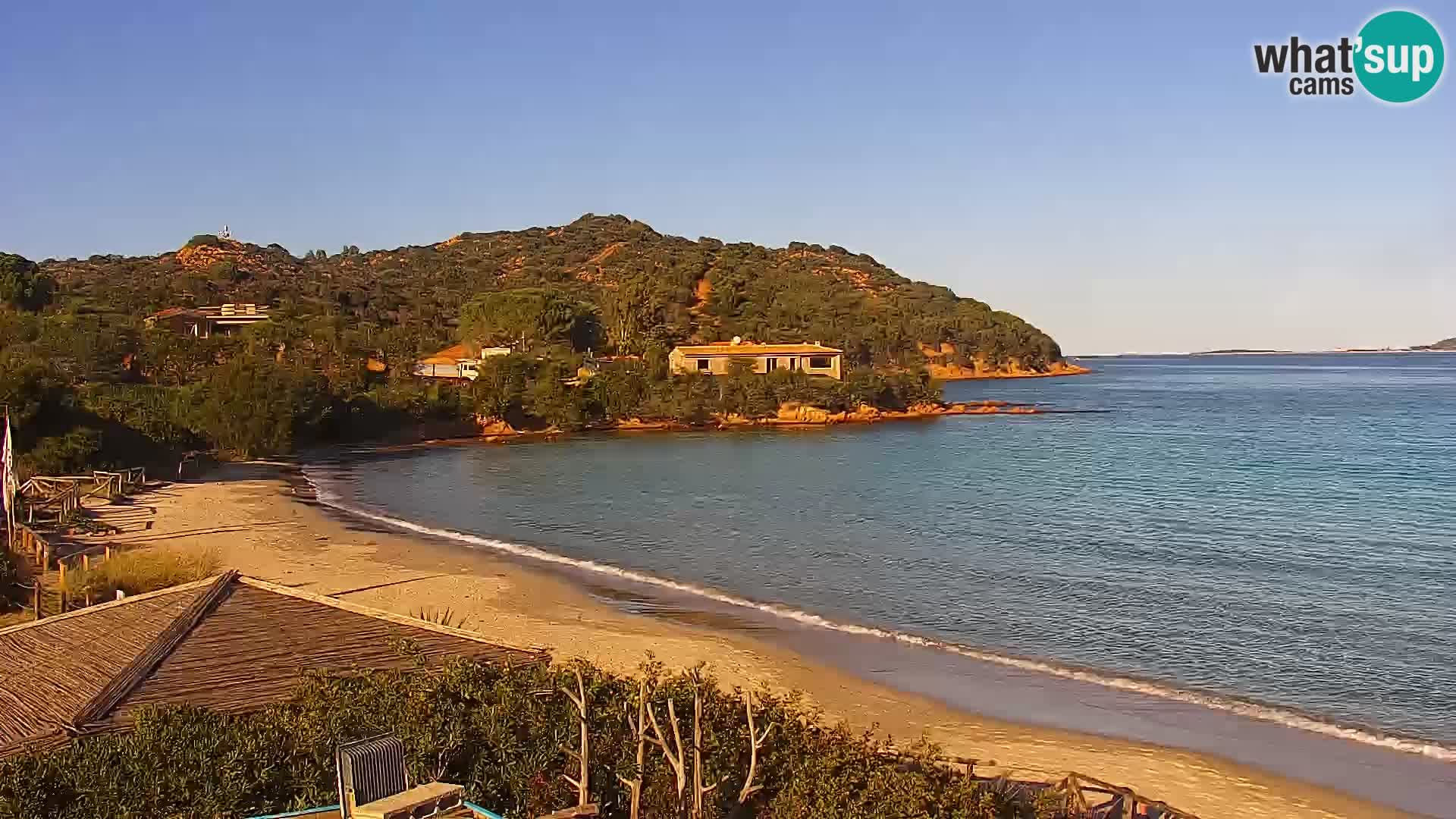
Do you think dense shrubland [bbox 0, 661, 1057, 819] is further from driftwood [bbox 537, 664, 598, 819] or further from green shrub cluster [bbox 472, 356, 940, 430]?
green shrub cluster [bbox 472, 356, 940, 430]

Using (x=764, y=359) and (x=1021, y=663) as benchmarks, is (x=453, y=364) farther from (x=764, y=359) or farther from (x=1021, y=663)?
(x=1021, y=663)

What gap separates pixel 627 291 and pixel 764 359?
85.6 ft

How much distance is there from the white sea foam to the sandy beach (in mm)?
1321

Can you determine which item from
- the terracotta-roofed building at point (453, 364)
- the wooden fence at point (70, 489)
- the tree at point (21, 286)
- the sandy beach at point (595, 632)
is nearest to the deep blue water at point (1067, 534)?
the sandy beach at point (595, 632)

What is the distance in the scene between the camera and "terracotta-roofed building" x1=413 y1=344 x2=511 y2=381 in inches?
2955

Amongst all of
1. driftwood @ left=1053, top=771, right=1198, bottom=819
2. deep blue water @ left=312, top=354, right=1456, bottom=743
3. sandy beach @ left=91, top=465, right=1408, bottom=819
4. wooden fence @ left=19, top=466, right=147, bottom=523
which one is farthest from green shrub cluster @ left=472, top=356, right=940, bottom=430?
driftwood @ left=1053, top=771, right=1198, bottom=819

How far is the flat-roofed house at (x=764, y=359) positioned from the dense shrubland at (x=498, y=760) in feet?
228

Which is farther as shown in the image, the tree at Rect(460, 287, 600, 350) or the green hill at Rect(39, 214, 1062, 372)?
the green hill at Rect(39, 214, 1062, 372)

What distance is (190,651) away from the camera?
10445 mm

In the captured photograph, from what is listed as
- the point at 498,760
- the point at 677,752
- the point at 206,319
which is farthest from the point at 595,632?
the point at 206,319

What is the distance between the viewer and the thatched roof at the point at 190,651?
29.7 feet

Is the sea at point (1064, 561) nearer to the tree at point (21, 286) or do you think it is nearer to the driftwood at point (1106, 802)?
the driftwood at point (1106, 802)

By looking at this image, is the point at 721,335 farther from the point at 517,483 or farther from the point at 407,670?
the point at 407,670

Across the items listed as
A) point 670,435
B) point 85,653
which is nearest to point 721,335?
point 670,435
